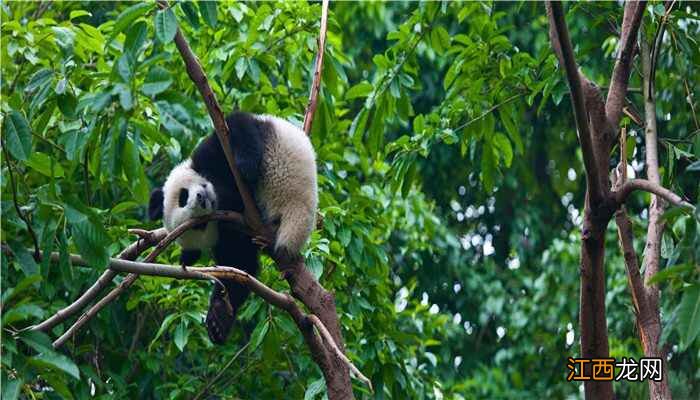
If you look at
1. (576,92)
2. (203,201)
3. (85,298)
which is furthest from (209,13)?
(203,201)

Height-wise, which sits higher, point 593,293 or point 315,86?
point 315,86

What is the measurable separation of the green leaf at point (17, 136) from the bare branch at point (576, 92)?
164 centimetres

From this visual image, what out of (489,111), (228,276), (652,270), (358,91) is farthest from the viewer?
(358,91)

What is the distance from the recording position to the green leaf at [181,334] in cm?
420

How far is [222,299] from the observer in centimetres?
410

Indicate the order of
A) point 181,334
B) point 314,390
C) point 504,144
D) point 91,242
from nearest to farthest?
point 91,242
point 314,390
point 181,334
point 504,144

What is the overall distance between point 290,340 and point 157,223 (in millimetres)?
881

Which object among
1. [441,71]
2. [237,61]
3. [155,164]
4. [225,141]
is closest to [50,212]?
[225,141]

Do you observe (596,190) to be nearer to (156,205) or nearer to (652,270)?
(652,270)

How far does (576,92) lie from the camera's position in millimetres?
2854

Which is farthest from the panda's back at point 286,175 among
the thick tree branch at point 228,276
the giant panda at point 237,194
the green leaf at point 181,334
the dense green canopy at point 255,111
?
the thick tree branch at point 228,276

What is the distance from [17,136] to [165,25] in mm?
629

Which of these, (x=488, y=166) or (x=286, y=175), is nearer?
(x=286, y=175)

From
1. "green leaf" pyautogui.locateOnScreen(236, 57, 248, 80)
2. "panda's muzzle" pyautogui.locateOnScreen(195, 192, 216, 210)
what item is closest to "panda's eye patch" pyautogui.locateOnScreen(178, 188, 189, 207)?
"panda's muzzle" pyautogui.locateOnScreen(195, 192, 216, 210)
